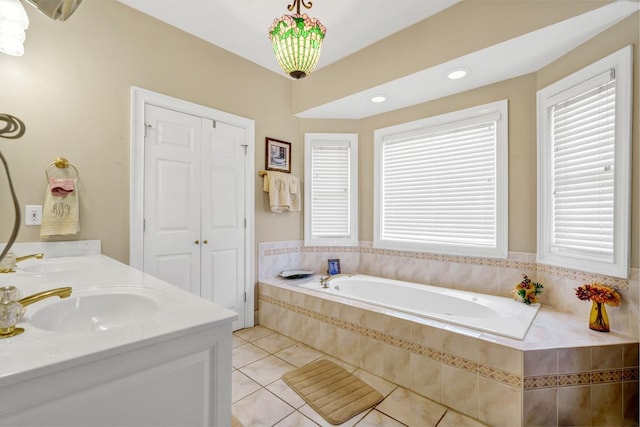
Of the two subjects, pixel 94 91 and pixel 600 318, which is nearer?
pixel 600 318

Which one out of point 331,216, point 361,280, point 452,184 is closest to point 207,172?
point 331,216

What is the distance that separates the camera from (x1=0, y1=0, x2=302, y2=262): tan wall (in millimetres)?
1870

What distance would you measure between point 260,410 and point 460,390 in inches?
49.0

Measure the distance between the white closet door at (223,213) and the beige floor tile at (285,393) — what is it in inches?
30.4

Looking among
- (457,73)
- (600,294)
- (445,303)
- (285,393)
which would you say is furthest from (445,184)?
(285,393)

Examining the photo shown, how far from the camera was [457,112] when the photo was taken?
284 centimetres

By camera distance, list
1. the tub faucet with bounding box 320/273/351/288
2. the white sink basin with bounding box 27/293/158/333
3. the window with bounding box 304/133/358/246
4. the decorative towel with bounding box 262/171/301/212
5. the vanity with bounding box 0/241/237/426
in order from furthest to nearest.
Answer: the window with bounding box 304/133/358/246, the decorative towel with bounding box 262/171/301/212, the tub faucet with bounding box 320/273/351/288, the white sink basin with bounding box 27/293/158/333, the vanity with bounding box 0/241/237/426

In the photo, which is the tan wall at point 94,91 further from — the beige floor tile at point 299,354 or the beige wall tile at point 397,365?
the beige wall tile at point 397,365

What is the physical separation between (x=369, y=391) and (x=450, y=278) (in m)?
1.39

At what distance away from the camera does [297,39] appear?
1668mm

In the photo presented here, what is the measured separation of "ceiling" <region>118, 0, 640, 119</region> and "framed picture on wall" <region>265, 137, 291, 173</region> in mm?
879

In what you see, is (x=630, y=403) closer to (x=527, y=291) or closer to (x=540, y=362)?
(x=540, y=362)

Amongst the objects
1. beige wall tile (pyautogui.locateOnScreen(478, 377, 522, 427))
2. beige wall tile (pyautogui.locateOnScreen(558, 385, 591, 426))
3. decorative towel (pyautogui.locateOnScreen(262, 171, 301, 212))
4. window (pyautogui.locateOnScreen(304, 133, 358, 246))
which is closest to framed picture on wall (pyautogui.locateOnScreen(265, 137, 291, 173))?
decorative towel (pyautogui.locateOnScreen(262, 171, 301, 212))

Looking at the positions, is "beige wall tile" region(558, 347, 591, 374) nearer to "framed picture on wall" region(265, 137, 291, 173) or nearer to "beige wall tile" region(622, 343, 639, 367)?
"beige wall tile" region(622, 343, 639, 367)
